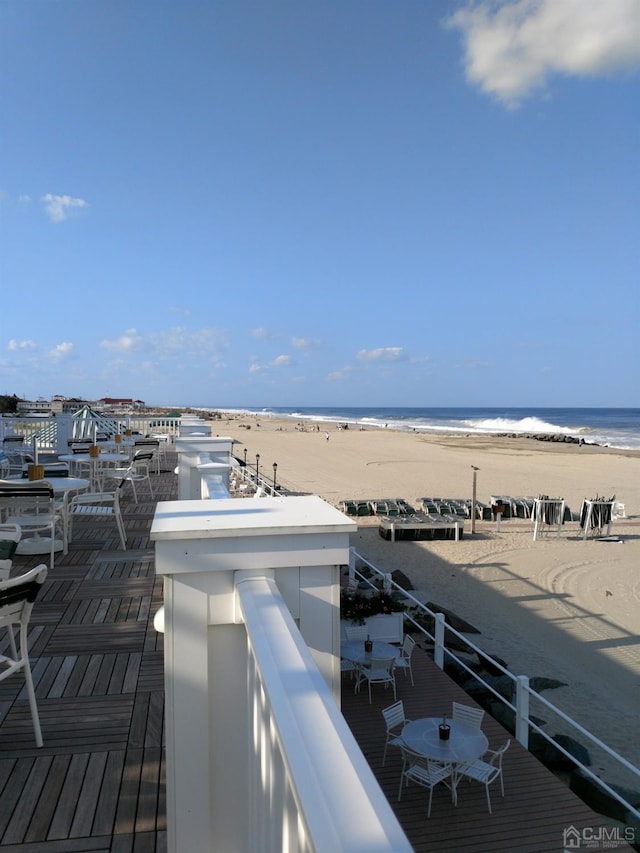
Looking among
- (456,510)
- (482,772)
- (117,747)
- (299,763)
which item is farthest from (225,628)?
(456,510)

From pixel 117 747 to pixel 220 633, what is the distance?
1.64 m

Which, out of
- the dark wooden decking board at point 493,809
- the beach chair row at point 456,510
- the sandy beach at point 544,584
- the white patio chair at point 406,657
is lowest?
the sandy beach at point 544,584

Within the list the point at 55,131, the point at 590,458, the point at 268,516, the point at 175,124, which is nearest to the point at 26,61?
the point at 55,131

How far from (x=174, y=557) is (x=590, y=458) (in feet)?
112

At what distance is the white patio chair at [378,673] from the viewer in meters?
4.73

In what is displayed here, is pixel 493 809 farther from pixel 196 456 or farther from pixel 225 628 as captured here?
pixel 225 628

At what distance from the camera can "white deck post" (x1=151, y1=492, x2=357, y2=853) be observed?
127cm

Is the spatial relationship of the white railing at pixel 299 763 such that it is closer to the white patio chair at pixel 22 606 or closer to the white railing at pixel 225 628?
the white railing at pixel 225 628

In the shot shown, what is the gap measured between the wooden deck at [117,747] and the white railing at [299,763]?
1375 mm

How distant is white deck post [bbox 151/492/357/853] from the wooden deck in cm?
88

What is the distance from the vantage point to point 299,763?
25.8 inches

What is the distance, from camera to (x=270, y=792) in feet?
2.98

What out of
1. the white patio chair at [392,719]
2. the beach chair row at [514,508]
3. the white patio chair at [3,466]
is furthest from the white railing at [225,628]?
the beach chair row at [514,508]

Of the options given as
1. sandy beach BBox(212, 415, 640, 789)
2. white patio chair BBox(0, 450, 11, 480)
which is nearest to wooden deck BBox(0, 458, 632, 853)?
sandy beach BBox(212, 415, 640, 789)
